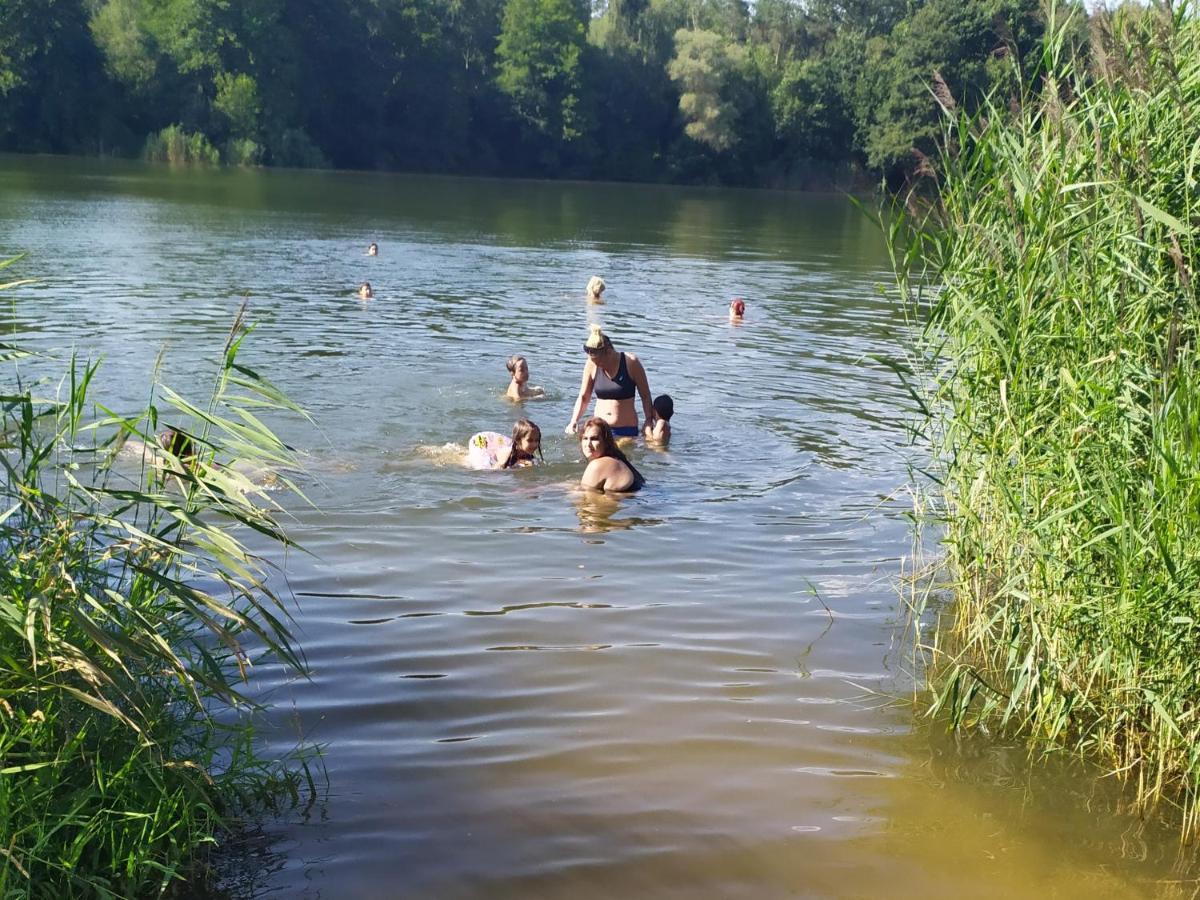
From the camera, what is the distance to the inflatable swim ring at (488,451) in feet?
35.9

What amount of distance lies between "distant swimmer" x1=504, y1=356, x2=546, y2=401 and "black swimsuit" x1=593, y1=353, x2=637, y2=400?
148 cm

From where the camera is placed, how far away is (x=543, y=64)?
80.1 metres

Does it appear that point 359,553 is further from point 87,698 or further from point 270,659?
point 87,698

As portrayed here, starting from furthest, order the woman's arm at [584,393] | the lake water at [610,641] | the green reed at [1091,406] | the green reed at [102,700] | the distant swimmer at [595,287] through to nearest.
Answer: the distant swimmer at [595,287] → the woman's arm at [584,393] → the green reed at [1091,406] → the lake water at [610,641] → the green reed at [102,700]

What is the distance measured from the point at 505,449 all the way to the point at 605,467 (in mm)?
1017

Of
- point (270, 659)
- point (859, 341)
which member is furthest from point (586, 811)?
point (859, 341)

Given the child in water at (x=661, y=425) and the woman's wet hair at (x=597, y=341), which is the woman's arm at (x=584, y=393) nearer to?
the woman's wet hair at (x=597, y=341)

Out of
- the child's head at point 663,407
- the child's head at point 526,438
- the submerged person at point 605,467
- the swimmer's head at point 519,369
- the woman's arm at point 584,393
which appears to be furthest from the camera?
the swimmer's head at point 519,369

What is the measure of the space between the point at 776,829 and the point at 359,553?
422 cm

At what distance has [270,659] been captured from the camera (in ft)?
21.1

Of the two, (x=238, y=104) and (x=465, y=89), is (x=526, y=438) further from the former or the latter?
(x=465, y=89)

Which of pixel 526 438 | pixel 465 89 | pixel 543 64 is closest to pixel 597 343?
pixel 526 438

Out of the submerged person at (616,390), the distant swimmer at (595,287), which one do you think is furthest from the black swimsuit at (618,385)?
the distant swimmer at (595,287)

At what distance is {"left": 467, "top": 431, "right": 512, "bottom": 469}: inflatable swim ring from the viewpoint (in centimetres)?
1094
